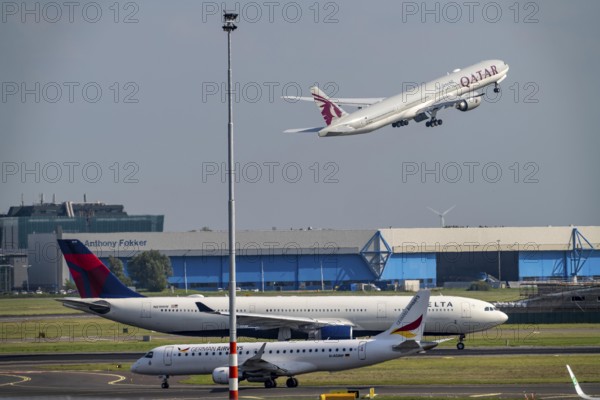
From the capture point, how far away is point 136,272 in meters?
192

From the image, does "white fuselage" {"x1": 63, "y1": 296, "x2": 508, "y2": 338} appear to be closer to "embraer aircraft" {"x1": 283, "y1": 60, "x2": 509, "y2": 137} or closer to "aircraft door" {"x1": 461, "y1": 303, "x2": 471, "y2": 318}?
"aircraft door" {"x1": 461, "y1": 303, "x2": 471, "y2": 318}

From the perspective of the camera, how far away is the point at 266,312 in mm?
93062

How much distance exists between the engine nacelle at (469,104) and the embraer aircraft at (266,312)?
31121mm

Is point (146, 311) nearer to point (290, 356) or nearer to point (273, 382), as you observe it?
point (273, 382)

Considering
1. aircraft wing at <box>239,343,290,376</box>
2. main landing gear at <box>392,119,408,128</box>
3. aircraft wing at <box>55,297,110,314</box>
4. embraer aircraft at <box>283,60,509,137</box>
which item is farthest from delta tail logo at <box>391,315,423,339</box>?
main landing gear at <box>392,119,408,128</box>

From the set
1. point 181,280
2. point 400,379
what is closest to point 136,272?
point 181,280

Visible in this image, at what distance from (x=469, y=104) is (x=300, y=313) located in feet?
121

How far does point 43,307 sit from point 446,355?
84555mm

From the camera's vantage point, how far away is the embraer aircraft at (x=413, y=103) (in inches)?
4417

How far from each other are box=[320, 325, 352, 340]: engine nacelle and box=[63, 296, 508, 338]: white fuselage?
0.84 meters

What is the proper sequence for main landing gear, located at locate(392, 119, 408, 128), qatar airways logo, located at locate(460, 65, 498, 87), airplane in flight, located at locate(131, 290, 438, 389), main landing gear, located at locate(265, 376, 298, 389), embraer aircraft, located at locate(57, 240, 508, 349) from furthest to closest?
qatar airways logo, located at locate(460, 65, 498, 87) → main landing gear, located at locate(392, 119, 408, 128) → embraer aircraft, located at locate(57, 240, 508, 349) → main landing gear, located at locate(265, 376, 298, 389) → airplane in flight, located at locate(131, 290, 438, 389)

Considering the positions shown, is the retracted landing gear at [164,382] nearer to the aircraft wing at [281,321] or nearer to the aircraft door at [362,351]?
the aircraft door at [362,351]

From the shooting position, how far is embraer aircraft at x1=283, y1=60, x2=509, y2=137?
112200mm


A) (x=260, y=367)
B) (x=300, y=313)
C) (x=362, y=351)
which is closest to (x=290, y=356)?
(x=260, y=367)
